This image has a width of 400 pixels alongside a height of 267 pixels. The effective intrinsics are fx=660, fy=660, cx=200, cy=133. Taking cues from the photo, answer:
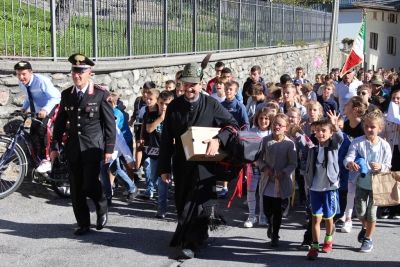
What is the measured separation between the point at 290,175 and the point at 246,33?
1273 cm

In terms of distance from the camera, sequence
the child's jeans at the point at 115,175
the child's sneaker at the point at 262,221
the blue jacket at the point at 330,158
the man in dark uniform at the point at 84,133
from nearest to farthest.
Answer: the blue jacket at the point at 330,158
the man in dark uniform at the point at 84,133
the child's sneaker at the point at 262,221
the child's jeans at the point at 115,175

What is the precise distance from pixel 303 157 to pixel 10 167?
3.90m

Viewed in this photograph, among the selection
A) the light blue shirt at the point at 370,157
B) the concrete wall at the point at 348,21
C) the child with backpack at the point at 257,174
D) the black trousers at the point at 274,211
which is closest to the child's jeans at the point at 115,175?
the child with backpack at the point at 257,174

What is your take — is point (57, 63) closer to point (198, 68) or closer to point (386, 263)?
point (198, 68)

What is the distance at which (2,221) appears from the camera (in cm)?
795

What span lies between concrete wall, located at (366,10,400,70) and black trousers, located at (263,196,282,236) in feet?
110

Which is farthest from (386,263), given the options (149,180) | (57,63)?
(57,63)

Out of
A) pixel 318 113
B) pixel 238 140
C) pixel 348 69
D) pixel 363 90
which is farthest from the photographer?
pixel 348 69

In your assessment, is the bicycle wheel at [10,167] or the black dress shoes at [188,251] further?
the bicycle wheel at [10,167]

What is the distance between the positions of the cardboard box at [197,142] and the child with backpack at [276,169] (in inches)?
36.5

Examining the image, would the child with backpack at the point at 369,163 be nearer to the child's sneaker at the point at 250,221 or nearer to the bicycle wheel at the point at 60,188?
the child's sneaker at the point at 250,221

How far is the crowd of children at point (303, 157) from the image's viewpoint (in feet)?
22.9

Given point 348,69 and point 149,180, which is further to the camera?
point 348,69

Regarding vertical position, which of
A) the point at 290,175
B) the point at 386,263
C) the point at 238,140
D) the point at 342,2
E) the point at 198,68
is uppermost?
the point at 342,2
